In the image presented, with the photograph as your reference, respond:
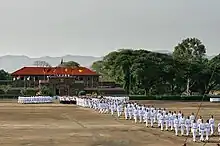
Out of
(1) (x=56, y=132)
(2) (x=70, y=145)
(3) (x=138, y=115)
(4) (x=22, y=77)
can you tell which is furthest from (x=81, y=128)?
(4) (x=22, y=77)

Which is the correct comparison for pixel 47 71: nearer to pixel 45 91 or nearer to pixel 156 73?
pixel 45 91

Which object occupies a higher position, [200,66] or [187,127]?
[200,66]

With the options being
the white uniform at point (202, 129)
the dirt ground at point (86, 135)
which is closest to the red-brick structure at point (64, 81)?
the dirt ground at point (86, 135)

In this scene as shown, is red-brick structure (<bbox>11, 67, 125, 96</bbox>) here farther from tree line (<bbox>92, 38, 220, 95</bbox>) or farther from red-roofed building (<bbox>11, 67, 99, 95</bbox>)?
tree line (<bbox>92, 38, 220, 95</bbox>)

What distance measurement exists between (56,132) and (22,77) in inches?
3803

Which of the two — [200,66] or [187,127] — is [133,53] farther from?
[187,127]

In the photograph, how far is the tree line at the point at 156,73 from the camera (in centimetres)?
10831

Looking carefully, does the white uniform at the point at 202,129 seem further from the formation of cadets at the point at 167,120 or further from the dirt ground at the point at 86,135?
the dirt ground at the point at 86,135

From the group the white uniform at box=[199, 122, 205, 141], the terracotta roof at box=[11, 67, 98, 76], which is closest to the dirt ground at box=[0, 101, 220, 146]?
the white uniform at box=[199, 122, 205, 141]

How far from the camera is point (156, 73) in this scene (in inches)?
4267

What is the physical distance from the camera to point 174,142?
27500 millimetres

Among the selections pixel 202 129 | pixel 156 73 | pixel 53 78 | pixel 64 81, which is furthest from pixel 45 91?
pixel 202 129

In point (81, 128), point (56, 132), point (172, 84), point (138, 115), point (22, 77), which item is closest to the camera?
point (56, 132)

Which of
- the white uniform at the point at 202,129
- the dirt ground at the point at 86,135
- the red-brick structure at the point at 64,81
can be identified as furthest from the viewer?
the red-brick structure at the point at 64,81
